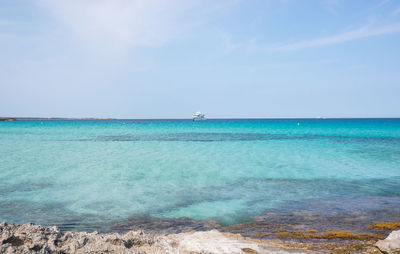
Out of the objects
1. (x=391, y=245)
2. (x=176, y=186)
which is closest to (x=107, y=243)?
(x=391, y=245)

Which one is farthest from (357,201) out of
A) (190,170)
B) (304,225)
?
(190,170)

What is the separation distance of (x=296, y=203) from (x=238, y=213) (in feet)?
6.45

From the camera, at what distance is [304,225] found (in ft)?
20.7

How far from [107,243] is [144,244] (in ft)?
1.99

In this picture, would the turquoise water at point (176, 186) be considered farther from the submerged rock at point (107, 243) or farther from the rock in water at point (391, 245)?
the rock in water at point (391, 245)

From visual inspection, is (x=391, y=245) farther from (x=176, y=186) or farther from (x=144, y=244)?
(x=176, y=186)

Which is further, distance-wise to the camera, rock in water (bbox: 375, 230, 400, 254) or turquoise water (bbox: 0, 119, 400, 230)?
turquoise water (bbox: 0, 119, 400, 230)

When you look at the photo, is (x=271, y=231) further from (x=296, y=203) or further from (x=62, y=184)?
(x=62, y=184)

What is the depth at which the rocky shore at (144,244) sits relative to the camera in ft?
13.5

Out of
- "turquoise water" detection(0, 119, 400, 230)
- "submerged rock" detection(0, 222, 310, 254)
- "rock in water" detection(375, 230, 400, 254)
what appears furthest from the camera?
"turquoise water" detection(0, 119, 400, 230)

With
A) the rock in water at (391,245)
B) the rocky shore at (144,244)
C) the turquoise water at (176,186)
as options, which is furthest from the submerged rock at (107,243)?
the turquoise water at (176,186)

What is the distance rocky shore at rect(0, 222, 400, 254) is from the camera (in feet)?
13.5

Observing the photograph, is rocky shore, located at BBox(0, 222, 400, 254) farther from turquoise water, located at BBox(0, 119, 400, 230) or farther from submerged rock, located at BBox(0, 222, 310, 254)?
turquoise water, located at BBox(0, 119, 400, 230)

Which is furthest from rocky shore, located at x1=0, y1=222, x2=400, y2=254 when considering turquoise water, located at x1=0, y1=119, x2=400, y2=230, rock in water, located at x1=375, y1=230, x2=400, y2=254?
turquoise water, located at x1=0, y1=119, x2=400, y2=230
